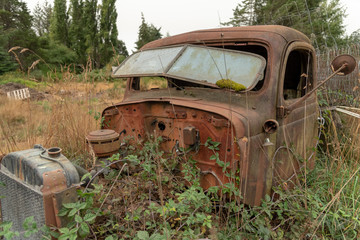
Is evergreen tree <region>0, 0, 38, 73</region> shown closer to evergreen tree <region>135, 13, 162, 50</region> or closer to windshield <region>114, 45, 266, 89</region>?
evergreen tree <region>135, 13, 162, 50</region>

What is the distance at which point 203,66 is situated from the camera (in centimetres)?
235

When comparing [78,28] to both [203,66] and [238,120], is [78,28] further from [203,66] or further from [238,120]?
[238,120]

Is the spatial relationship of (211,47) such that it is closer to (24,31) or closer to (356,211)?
(356,211)

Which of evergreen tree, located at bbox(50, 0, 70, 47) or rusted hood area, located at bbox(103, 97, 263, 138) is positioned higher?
evergreen tree, located at bbox(50, 0, 70, 47)

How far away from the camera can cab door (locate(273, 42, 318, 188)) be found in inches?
87.6

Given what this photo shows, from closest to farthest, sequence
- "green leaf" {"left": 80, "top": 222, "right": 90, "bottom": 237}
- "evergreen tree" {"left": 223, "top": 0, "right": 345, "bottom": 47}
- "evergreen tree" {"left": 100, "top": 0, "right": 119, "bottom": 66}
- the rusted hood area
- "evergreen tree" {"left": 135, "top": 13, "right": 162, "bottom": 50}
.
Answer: "green leaf" {"left": 80, "top": 222, "right": 90, "bottom": 237}, the rusted hood area, "evergreen tree" {"left": 223, "top": 0, "right": 345, "bottom": 47}, "evergreen tree" {"left": 100, "top": 0, "right": 119, "bottom": 66}, "evergreen tree" {"left": 135, "top": 13, "right": 162, "bottom": 50}

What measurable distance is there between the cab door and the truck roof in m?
0.14

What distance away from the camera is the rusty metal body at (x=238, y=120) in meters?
1.89

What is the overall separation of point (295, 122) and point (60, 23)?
2659 cm

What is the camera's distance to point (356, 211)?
209 centimetres

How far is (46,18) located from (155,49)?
36151mm

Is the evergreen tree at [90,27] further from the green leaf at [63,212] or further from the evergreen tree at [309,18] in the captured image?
the green leaf at [63,212]

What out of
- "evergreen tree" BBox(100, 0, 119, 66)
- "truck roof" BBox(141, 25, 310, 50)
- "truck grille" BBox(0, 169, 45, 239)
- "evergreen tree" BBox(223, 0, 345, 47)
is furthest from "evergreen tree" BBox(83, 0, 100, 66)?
"truck grille" BBox(0, 169, 45, 239)

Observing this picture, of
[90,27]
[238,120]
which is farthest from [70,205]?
[90,27]
